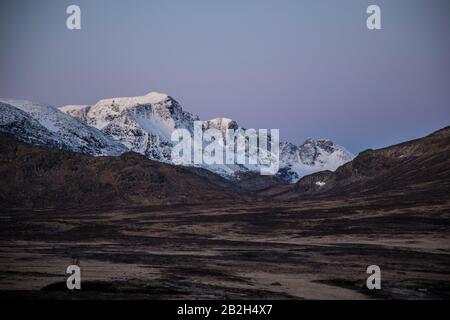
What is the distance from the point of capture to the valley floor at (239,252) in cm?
4225

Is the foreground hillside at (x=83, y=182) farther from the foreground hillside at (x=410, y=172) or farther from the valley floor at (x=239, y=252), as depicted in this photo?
the foreground hillside at (x=410, y=172)

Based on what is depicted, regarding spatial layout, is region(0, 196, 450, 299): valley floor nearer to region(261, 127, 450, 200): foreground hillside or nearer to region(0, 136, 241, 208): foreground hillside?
region(261, 127, 450, 200): foreground hillside

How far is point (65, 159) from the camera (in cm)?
17462

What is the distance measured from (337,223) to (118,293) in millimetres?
62375

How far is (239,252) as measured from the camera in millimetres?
67438

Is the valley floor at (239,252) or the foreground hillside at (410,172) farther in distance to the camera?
the foreground hillside at (410,172)

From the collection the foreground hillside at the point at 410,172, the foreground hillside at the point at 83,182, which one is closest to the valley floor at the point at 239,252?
the foreground hillside at the point at 410,172

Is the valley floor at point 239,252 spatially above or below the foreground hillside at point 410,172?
below

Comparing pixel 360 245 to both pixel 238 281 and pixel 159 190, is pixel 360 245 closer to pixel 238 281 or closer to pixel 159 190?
pixel 238 281

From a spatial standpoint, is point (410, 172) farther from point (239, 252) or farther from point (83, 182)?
point (239, 252)

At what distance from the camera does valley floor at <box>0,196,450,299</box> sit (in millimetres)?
42250

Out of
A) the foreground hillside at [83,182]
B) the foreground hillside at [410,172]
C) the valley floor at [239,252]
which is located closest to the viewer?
the valley floor at [239,252]

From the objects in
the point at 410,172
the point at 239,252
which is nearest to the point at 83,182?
the point at 410,172
